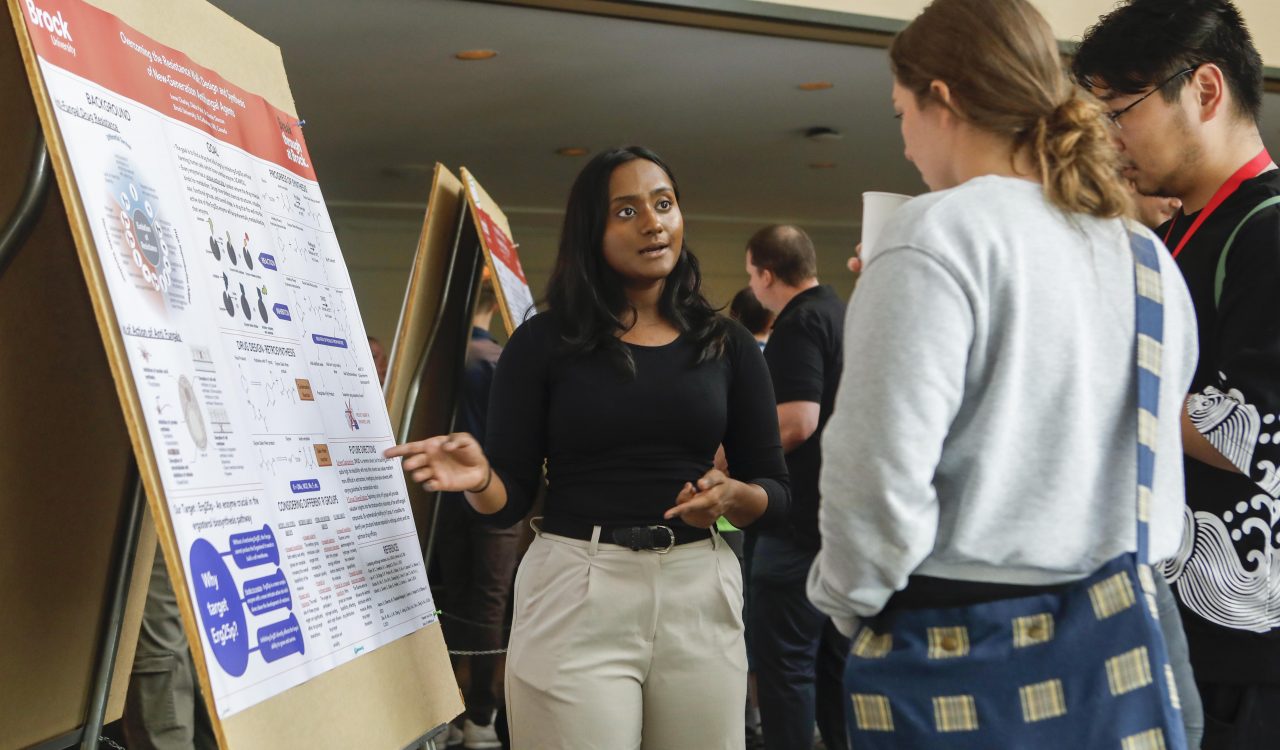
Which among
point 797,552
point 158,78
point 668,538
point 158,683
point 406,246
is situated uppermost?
point 406,246

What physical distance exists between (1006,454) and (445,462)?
83cm

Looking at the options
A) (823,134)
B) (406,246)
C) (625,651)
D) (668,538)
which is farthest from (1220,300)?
(406,246)

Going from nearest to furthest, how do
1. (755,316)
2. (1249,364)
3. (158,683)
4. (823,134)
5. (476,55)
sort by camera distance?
(1249,364), (158,683), (755,316), (476,55), (823,134)

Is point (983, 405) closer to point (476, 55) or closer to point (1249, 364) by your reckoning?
point (1249, 364)

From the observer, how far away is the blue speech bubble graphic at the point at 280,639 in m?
1.33

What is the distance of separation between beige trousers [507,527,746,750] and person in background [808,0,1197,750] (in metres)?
0.65

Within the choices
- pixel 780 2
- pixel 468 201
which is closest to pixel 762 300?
pixel 468 201

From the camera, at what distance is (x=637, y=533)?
69.0 inches

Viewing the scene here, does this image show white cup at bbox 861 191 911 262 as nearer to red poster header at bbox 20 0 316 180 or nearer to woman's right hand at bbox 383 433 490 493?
woman's right hand at bbox 383 433 490 493

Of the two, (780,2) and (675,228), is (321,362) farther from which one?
(780,2)

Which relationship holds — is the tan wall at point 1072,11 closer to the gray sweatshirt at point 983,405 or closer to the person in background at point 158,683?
the person in background at point 158,683

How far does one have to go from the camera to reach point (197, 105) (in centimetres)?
152

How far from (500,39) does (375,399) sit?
11.9ft

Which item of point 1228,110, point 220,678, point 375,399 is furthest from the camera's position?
point 375,399
